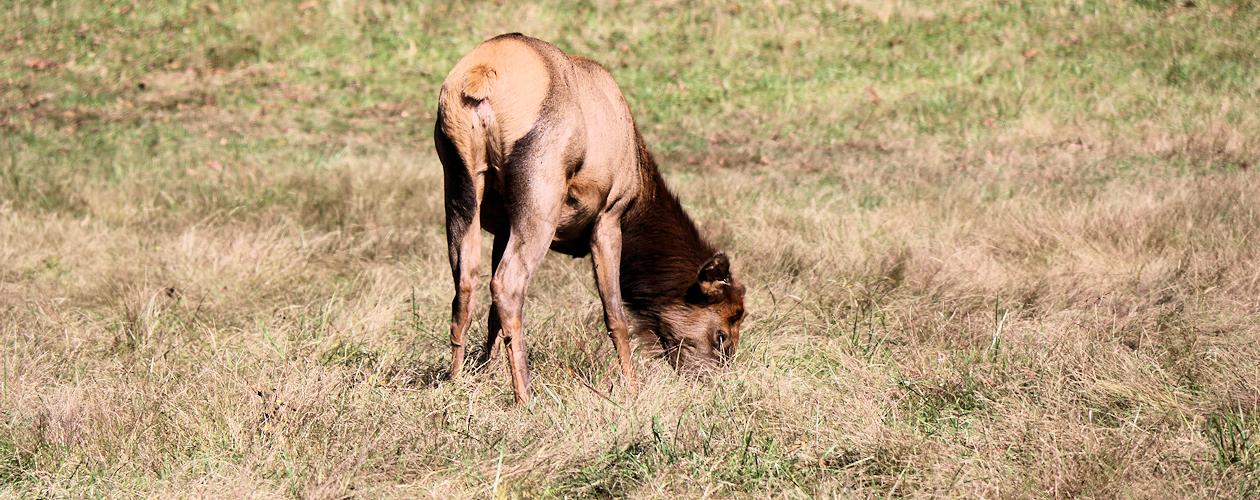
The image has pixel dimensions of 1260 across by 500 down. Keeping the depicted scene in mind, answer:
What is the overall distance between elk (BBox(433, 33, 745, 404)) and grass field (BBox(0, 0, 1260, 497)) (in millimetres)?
273

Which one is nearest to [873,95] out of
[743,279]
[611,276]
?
[743,279]

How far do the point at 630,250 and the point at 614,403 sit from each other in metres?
1.42

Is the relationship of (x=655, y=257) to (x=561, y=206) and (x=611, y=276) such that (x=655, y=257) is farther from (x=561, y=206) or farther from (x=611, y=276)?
(x=561, y=206)

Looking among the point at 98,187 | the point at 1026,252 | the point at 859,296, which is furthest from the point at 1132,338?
the point at 98,187

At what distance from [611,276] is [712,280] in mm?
610

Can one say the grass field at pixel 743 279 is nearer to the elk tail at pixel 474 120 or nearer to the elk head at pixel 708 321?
the elk head at pixel 708 321

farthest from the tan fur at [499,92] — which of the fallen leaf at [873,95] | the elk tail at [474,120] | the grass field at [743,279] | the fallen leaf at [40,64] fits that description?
the fallen leaf at [40,64]

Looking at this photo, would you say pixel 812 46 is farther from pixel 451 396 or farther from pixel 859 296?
pixel 451 396

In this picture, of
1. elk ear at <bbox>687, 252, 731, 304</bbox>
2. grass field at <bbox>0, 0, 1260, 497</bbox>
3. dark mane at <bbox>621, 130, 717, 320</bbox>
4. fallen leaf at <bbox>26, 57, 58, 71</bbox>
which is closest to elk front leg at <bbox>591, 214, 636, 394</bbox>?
grass field at <bbox>0, 0, 1260, 497</bbox>

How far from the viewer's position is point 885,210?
8539mm

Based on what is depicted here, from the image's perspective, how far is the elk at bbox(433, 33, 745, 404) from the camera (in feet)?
15.0

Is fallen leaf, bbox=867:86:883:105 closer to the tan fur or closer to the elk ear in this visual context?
the elk ear

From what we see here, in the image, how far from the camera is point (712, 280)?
5598mm

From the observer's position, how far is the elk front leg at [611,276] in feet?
17.1
